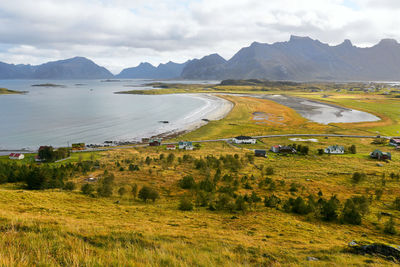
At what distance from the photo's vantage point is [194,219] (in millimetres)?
24594

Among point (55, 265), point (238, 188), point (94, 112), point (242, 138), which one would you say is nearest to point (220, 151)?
point (242, 138)

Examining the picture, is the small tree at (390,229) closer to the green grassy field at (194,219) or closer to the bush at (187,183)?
the green grassy field at (194,219)

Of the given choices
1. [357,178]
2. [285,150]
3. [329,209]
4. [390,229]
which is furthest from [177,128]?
[390,229]

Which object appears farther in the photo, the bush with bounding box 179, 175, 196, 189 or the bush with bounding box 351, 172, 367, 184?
the bush with bounding box 351, 172, 367, 184

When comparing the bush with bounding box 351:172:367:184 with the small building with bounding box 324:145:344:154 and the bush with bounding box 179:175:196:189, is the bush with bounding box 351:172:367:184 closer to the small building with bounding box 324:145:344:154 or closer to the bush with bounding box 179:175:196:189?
the small building with bounding box 324:145:344:154

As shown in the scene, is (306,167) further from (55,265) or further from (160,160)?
(55,265)

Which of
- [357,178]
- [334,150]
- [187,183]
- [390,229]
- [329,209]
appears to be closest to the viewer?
[390,229]

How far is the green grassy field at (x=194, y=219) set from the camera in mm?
8474

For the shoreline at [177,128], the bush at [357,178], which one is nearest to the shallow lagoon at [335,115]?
the shoreline at [177,128]

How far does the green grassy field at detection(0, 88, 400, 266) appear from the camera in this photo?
27.8ft

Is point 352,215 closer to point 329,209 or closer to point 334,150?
point 329,209

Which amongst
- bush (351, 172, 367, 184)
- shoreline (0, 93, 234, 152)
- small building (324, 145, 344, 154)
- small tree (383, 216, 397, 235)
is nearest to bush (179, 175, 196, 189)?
small tree (383, 216, 397, 235)

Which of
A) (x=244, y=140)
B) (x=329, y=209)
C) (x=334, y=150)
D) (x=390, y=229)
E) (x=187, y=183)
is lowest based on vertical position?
(x=187, y=183)

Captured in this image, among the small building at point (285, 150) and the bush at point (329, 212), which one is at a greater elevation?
the bush at point (329, 212)
